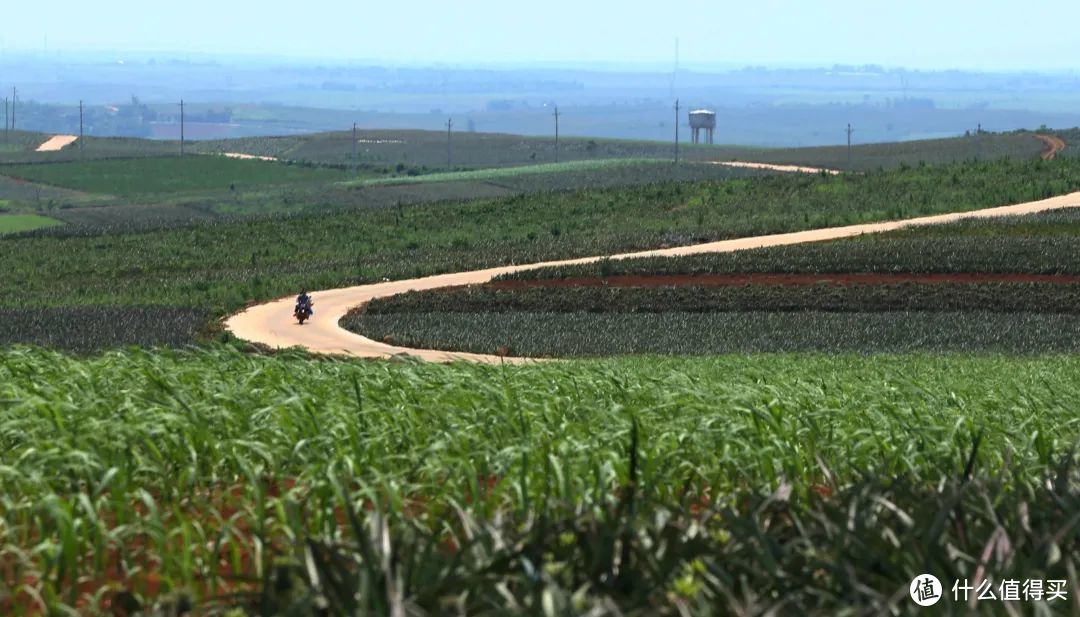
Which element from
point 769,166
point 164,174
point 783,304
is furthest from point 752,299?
point 164,174

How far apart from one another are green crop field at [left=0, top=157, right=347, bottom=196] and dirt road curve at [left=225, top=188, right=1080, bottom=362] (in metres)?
78.9

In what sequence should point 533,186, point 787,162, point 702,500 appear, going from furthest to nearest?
point 787,162, point 533,186, point 702,500

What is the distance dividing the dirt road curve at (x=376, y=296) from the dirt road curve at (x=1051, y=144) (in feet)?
129

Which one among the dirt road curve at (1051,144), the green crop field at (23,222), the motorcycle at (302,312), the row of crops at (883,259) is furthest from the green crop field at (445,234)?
the dirt road curve at (1051,144)

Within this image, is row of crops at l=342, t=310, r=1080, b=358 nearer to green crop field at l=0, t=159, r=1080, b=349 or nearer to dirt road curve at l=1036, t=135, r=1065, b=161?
green crop field at l=0, t=159, r=1080, b=349

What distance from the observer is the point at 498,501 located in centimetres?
866

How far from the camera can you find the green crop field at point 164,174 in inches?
5581

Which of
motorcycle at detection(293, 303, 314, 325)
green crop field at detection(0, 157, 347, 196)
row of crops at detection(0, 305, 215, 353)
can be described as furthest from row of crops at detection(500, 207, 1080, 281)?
green crop field at detection(0, 157, 347, 196)

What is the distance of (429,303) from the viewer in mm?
51375

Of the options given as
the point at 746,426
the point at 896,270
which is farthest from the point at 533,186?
the point at 746,426

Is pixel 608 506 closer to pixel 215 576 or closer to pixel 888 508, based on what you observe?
pixel 888 508

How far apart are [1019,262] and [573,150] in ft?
467

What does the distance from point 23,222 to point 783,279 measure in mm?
68510

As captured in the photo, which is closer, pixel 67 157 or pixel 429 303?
pixel 429 303
